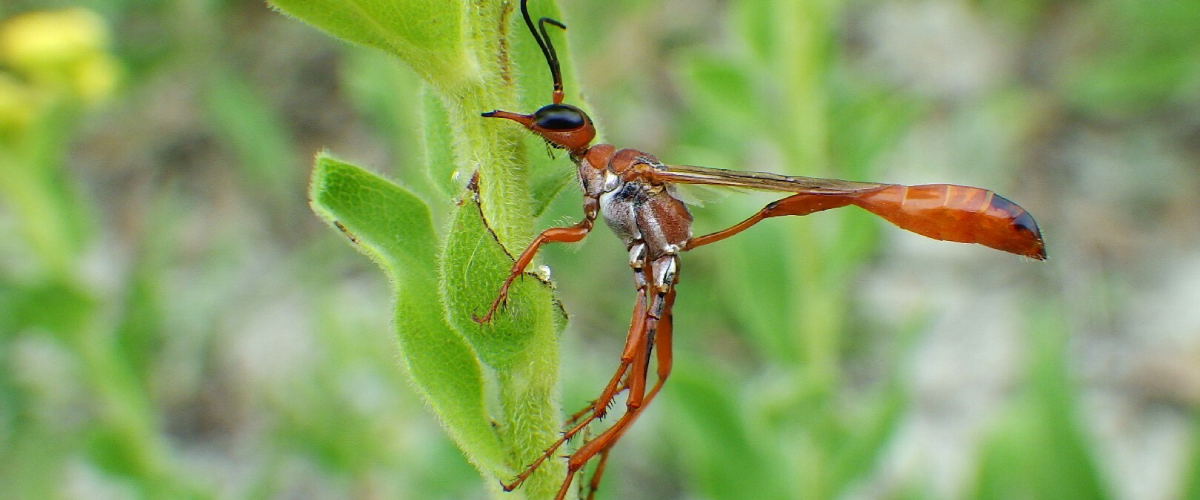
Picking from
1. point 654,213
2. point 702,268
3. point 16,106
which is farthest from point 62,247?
point 702,268

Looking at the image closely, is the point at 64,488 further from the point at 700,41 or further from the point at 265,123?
the point at 700,41

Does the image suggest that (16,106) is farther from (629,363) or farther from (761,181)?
(761,181)

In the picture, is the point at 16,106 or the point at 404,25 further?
the point at 16,106

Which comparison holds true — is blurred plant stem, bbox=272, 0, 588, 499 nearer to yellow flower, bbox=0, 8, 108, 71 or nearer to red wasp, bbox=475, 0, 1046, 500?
red wasp, bbox=475, 0, 1046, 500

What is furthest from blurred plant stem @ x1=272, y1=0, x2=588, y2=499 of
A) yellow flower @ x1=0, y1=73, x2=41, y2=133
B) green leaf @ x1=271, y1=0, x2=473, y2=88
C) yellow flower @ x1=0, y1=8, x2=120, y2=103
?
yellow flower @ x1=0, y1=8, x2=120, y2=103

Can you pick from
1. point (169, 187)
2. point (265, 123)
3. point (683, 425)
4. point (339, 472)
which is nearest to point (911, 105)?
point (683, 425)

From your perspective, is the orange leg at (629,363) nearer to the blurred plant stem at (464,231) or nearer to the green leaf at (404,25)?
the blurred plant stem at (464,231)
